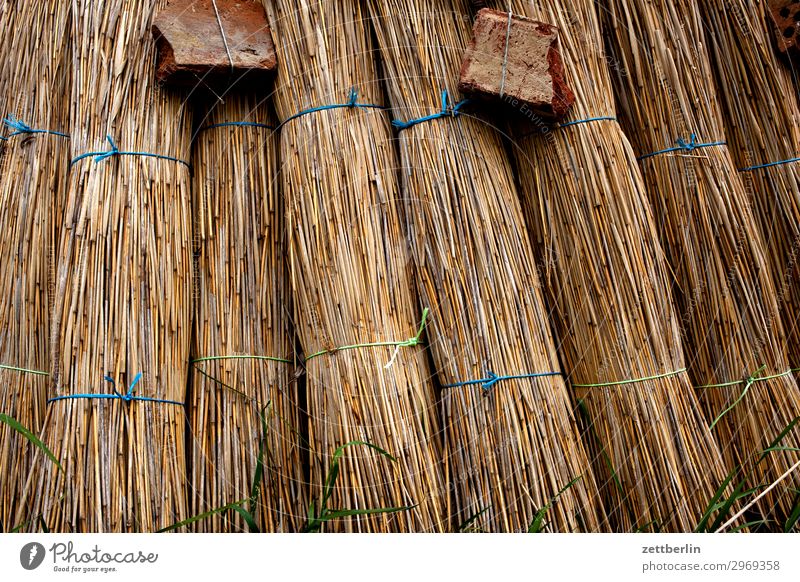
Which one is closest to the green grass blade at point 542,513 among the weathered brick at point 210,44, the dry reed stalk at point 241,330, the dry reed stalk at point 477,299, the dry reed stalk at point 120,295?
the dry reed stalk at point 477,299

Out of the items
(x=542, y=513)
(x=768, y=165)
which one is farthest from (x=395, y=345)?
(x=768, y=165)

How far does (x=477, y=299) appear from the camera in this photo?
6.75ft

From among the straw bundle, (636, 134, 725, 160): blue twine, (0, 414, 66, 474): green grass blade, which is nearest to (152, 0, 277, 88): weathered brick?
the straw bundle

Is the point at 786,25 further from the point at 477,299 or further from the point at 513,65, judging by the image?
the point at 477,299

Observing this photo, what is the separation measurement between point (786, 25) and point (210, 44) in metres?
1.82

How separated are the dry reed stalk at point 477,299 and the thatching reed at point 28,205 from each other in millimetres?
1064

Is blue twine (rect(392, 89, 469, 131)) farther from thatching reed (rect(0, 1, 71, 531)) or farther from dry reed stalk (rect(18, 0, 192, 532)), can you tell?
thatching reed (rect(0, 1, 71, 531))

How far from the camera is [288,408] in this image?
217 cm

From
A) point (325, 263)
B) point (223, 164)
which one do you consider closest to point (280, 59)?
point (223, 164)

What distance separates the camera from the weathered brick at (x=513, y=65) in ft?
6.95

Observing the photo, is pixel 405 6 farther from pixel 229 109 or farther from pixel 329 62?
pixel 229 109

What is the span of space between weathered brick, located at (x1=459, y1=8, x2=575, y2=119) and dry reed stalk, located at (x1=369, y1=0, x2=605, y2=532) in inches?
4.2

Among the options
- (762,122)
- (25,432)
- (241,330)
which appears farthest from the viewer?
(762,122)
